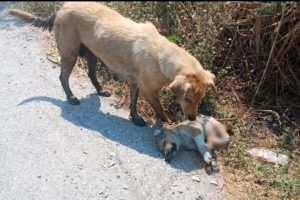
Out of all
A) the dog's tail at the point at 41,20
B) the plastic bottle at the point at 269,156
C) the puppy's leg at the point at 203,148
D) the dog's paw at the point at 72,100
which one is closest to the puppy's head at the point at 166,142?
the puppy's leg at the point at 203,148

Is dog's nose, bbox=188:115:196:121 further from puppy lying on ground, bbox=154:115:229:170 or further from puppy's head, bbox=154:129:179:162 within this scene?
puppy's head, bbox=154:129:179:162

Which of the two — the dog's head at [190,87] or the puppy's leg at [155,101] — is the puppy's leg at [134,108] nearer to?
the puppy's leg at [155,101]

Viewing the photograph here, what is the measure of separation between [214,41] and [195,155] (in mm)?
1969

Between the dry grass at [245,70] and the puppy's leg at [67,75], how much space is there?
2.28 ft

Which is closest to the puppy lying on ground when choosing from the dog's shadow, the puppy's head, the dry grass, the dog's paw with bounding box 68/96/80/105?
the puppy's head

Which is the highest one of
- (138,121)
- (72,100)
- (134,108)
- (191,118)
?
(191,118)

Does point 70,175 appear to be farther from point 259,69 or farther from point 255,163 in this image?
point 259,69

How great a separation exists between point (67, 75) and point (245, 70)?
2.60 metres

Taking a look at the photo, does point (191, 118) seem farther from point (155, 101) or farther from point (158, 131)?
point (155, 101)

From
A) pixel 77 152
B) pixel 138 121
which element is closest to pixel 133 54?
pixel 138 121

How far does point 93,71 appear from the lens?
265 inches

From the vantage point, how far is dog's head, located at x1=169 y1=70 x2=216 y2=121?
530 centimetres

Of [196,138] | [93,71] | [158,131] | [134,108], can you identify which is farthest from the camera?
[93,71]

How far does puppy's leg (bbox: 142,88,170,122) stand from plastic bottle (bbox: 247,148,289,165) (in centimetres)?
120
